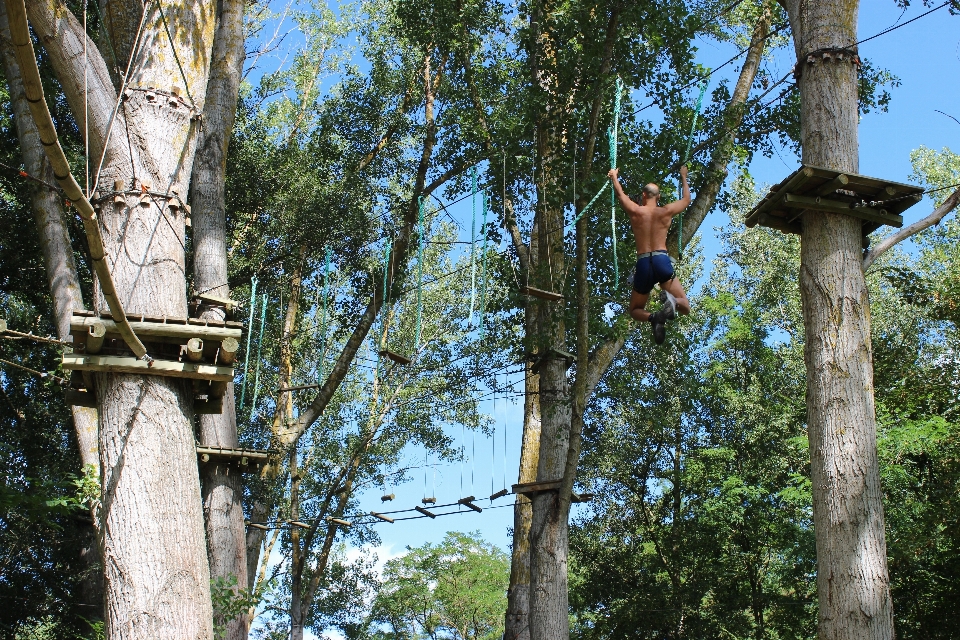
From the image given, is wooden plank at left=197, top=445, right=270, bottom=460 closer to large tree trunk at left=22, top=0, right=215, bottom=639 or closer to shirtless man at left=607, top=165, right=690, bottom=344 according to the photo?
large tree trunk at left=22, top=0, right=215, bottom=639

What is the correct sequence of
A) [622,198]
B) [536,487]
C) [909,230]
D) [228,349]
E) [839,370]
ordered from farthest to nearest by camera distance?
[536,487] → [622,198] → [909,230] → [839,370] → [228,349]

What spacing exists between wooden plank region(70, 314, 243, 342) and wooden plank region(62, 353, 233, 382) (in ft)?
0.48

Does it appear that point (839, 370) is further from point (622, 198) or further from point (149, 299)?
point (149, 299)

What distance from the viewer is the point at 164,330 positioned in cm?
504

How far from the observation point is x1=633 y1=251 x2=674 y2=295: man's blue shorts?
6.92m

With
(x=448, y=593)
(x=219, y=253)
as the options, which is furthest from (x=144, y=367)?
(x=448, y=593)

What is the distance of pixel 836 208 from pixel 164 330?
4.29 meters

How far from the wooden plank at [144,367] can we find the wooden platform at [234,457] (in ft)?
11.3

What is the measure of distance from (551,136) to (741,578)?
925 cm

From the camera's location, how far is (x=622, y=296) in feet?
34.9

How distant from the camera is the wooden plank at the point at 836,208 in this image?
603 cm

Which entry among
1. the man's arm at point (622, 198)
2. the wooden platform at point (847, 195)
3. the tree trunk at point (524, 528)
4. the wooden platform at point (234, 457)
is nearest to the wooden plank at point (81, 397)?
the wooden platform at point (234, 457)

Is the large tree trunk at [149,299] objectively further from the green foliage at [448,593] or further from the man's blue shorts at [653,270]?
the green foliage at [448,593]

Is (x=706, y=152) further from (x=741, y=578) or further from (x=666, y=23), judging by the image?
(x=741, y=578)
